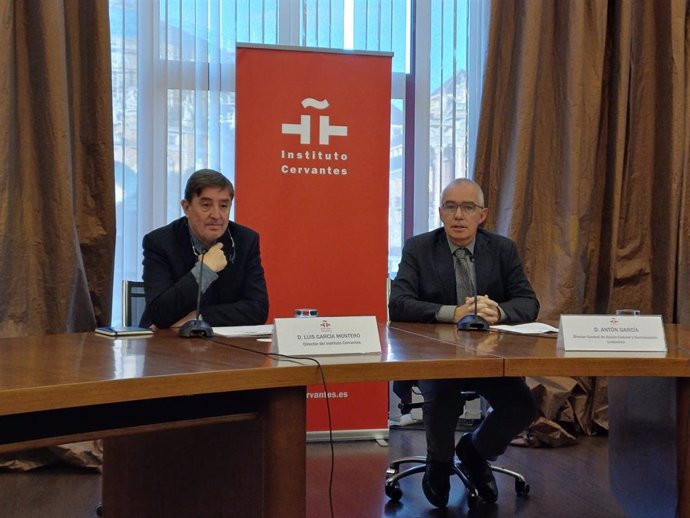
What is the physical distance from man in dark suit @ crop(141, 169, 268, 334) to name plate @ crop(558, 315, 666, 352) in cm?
112

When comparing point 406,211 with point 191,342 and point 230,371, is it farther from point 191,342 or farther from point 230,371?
point 230,371

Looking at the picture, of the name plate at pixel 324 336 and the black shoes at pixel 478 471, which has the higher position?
the name plate at pixel 324 336

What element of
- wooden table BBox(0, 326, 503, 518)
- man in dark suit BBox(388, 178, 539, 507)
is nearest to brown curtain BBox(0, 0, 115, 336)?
wooden table BBox(0, 326, 503, 518)

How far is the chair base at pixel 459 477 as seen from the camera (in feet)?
8.93

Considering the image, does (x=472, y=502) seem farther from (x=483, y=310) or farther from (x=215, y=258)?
(x=215, y=258)

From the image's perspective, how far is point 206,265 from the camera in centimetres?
260

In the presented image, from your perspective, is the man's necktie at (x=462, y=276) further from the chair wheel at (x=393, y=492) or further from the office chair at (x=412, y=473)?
the chair wheel at (x=393, y=492)

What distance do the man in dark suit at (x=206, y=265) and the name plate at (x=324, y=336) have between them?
814 mm

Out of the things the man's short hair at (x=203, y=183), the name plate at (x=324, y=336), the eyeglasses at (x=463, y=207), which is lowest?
the name plate at (x=324, y=336)

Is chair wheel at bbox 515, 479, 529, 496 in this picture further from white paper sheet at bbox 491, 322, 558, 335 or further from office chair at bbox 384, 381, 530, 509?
white paper sheet at bbox 491, 322, 558, 335

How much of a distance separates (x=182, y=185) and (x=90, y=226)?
504 mm

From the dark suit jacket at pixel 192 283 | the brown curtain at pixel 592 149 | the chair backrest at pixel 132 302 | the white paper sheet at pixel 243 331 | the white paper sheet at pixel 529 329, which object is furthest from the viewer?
the brown curtain at pixel 592 149

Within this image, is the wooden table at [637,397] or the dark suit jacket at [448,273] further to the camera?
the dark suit jacket at [448,273]

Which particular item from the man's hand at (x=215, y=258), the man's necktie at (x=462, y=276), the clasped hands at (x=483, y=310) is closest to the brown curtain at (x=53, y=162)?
the man's hand at (x=215, y=258)
